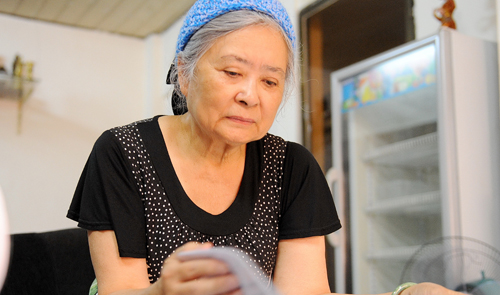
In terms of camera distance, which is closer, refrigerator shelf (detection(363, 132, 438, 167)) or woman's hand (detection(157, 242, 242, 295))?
woman's hand (detection(157, 242, 242, 295))

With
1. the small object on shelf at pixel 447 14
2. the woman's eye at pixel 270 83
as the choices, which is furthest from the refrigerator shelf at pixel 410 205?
the woman's eye at pixel 270 83

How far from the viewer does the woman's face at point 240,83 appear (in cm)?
106

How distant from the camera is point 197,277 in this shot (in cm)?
65

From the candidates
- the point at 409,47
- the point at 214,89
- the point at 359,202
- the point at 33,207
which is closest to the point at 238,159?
the point at 214,89

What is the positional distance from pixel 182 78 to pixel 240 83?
0.19 meters

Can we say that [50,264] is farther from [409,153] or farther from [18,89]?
[18,89]

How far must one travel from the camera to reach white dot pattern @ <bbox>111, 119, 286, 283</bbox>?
3.60ft

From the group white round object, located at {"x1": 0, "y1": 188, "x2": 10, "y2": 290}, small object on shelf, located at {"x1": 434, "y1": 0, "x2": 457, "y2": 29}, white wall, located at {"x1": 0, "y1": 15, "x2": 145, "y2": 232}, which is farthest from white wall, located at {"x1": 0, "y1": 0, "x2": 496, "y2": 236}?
white round object, located at {"x1": 0, "y1": 188, "x2": 10, "y2": 290}

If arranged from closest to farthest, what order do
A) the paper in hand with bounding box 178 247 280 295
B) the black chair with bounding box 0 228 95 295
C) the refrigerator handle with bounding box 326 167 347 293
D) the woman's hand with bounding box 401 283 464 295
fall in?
the paper in hand with bounding box 178 247 280 295
the woman's hand with bounding box 401 283 464 295
the black chair with bounding box 0 228 95 295
the refrigerator handle with bounding box 326 167 347 293

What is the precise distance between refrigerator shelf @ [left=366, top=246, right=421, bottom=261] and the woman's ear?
1.71 metres

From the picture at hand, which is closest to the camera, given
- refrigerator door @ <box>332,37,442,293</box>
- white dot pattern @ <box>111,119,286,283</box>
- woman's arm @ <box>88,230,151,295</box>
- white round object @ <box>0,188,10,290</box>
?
white round object @ <box>0,188,10,290</box>

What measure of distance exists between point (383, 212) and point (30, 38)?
10.7 ft

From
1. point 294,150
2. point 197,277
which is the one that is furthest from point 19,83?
point 197,277

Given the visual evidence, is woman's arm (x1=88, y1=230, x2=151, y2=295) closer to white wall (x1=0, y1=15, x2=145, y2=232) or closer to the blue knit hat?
the blue knit hat
